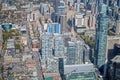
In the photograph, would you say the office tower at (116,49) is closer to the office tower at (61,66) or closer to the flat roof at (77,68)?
the flat roof at (77,68)

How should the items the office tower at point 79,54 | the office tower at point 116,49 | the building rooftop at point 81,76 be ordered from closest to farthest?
the building rooftop at point 81,76 < the office tower at point 116,49 < the office tower at point 79,54

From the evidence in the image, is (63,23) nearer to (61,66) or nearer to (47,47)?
(47,47)

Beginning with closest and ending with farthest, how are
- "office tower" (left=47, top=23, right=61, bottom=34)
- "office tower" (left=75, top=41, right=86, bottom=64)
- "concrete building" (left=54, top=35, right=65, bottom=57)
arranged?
A: "office tower" (left=75, top=41, right=86, bottom=64), "concrete building" (left=54, top=35, right=65, bottom=57), "office tower" (left=47, top=23, right=61, bottom=34)

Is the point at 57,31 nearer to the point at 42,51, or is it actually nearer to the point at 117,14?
the point at 42,51

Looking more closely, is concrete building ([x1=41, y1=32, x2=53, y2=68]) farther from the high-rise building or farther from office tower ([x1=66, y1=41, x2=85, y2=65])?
the high-rise building

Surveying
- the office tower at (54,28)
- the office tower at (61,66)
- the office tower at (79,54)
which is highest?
the office tower at (54,28)

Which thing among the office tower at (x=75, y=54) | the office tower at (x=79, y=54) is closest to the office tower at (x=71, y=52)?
the office tower at (x=75, y=54)

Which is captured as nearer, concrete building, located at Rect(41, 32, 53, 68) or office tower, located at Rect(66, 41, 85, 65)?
office tower, located at Rect(66, 41, 85, 65)

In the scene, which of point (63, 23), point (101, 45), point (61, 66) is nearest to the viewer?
point (61, 66)

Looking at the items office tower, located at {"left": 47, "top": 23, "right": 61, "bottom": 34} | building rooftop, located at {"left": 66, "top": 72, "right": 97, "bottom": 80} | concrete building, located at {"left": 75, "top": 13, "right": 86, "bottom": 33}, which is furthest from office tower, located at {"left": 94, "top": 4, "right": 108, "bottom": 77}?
concrete building, located at {"left": 75, "top": 13, "right": 86, "bottom": 33}

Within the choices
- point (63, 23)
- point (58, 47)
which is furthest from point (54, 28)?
point (58, 47)

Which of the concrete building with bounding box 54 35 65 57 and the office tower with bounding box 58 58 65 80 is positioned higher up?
the concrete building with bounding box 54 35 65 57
